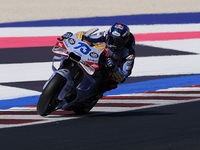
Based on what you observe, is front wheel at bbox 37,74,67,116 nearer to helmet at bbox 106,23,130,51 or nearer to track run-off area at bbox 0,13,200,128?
track run-off area at bbox 0,13,200,128

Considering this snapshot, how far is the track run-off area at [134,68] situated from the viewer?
10.8 m

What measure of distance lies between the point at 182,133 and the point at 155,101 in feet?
10.4

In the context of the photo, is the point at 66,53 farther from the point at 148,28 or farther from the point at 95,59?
the point at 148,28

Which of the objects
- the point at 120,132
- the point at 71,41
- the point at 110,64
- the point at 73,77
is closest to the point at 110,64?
the point at 110,64

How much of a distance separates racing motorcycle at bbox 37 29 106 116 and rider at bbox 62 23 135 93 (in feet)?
0.52

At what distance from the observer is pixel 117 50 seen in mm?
9648

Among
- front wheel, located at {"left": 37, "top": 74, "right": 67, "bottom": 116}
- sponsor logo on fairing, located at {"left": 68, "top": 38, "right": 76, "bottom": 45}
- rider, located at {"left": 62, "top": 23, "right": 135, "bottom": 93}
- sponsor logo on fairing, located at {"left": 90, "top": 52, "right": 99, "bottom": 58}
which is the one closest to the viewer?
front wheel, located at {"left": 37, "top": 74, "right": 67, "bottom": 116}

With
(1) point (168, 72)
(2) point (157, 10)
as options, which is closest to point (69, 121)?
(1) point (168, 72)

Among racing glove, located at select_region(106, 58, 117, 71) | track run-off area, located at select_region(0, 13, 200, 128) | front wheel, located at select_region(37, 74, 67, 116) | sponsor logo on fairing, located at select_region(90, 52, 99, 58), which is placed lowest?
track run-off area, located at select_region(0, 13, 200, 128)

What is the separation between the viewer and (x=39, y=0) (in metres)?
28.9

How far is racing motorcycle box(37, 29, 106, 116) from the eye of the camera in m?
8.91

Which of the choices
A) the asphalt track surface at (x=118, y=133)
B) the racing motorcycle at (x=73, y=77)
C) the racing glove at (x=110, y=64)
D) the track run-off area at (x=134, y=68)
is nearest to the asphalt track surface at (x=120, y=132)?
the asphalt track surface at (x=118, y=133)

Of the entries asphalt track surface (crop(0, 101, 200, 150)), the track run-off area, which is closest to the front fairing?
asphalt track surface (crop(0, 101, 200, 150))

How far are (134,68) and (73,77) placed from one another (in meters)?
6.33
